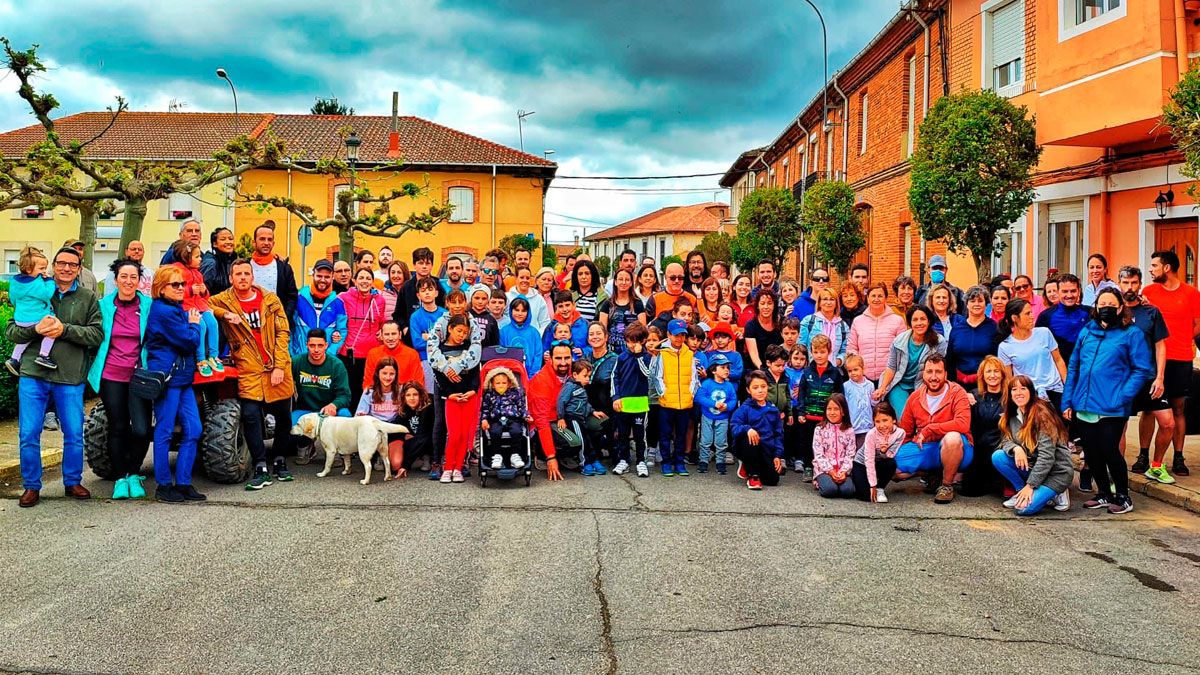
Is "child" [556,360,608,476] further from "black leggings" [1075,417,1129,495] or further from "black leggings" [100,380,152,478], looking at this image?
"black leggings" [1075,417,1129,495]

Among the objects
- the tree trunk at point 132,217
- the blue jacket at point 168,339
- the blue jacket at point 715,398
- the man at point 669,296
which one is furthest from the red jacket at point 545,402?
the tree trunk at point 132,217

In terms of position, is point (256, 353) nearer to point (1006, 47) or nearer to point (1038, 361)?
point (1038, 361)

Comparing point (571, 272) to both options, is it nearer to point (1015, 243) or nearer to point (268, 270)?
point (268, 270)

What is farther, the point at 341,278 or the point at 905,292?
the point at 341,278

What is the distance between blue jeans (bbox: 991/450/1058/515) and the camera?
23.6 feet

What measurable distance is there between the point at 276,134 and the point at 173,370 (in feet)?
124

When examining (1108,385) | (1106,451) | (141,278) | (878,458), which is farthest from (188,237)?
(1106,451)

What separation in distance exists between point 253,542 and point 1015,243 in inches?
605

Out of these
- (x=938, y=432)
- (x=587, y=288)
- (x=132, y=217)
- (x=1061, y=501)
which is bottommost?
(x=1061, y=501)

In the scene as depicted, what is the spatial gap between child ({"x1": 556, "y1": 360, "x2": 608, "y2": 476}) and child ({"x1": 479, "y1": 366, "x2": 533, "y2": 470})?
0.47 meters

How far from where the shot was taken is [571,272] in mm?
10914

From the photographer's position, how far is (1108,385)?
287 inches

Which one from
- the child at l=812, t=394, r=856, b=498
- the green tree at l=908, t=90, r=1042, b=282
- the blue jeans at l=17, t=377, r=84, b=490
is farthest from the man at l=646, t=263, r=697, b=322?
the green tree at l=908, t=90, r=1042, b=282

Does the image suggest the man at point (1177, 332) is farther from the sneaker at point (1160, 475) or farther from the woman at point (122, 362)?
the woman at point (122, 362)
